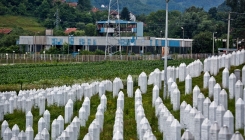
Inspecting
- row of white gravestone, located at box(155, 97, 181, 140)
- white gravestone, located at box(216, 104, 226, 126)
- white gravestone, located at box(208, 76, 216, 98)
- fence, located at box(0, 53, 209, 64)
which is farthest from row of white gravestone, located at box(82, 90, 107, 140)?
fence, located at box(0, 53, 209, 64)

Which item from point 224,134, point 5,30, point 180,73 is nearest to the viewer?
point 224,134

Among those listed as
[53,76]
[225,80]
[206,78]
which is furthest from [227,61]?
[53,76]

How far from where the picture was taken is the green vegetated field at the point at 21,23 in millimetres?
135250

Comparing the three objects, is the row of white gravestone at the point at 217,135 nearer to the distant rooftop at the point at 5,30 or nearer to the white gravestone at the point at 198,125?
the white gravestone at the point at 198,125

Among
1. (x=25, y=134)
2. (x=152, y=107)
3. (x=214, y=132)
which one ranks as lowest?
(x=25, y=134)

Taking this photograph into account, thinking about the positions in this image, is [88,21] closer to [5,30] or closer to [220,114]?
[5,30]

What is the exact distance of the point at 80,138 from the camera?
71.5 ft

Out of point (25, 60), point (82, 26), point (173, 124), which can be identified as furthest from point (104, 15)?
point (173, 124)

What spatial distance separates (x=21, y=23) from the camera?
14012 centimetres

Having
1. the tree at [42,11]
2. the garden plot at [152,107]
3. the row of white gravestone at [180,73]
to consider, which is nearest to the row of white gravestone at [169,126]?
the garden plot at [152,107]

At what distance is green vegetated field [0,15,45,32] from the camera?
13525 cm

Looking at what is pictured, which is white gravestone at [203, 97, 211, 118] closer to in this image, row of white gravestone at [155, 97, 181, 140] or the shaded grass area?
row of white gravestone at [155, 97, 181, 140]

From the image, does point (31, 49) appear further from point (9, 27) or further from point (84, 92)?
point (84, 92)

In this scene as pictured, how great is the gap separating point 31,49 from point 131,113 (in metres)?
77.6
